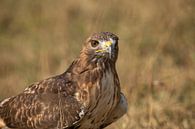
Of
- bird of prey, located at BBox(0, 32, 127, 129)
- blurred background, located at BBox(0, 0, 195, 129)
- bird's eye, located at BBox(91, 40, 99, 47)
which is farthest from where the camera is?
blurred background, located at BBox(0, 0, 195, 129)

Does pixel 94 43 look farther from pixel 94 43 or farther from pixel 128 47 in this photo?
pixel 128 47

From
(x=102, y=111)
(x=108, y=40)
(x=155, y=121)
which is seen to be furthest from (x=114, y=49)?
(x=155, y=121)

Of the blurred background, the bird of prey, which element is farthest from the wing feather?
the blurred background

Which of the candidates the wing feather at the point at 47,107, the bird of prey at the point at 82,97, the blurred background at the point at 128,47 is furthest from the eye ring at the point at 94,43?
the blurred background at the point at 128,47

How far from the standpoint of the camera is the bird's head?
771cm

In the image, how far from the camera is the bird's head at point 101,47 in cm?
771

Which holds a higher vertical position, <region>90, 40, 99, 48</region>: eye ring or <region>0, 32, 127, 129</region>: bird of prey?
<region>90, 40, 99, 48</region>: eye ring

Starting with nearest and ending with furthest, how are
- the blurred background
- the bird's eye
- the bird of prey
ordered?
the bird of prey, the bird's eye, the blurred background

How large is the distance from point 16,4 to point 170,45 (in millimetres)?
4951

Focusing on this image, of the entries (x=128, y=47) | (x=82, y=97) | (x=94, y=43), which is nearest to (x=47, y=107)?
(x=82, y=97)

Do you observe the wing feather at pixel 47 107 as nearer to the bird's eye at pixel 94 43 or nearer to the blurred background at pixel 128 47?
the bird's eye at pixel 94 43

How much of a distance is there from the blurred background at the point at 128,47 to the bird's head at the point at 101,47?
141cm

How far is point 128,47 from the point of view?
40.5 feet

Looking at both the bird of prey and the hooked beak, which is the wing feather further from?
the hooked beak
